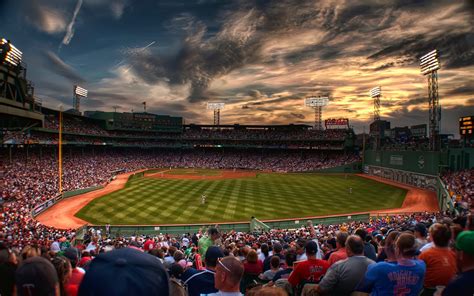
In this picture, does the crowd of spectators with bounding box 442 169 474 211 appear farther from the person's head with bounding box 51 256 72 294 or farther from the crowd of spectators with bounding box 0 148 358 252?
the crowd of spectators with bounding box 0 148 358 252

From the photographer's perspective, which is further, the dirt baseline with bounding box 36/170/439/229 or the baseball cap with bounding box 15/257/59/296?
the dirt baseline with bounding box 36/170/439/229

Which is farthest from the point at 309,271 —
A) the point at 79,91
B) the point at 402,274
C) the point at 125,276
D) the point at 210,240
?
the point at 79,91

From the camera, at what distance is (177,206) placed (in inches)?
1417

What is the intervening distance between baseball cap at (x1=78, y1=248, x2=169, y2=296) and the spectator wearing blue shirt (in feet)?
11.5

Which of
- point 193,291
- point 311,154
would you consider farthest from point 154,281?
point 311,154

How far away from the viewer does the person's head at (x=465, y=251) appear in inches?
144

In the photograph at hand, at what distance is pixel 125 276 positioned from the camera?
1903 millimetres

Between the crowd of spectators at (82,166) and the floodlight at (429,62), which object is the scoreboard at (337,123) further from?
the floodlight at (429,62)

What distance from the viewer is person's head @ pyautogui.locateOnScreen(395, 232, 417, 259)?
4.28m

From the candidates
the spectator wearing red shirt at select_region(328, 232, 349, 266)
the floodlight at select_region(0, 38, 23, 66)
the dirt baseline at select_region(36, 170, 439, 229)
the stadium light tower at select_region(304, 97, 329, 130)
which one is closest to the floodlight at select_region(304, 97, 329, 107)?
the stadium light tower at select_region(304, 97, 329, 130)

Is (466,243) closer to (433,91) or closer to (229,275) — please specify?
(229,275)

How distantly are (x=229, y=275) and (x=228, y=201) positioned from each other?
35836 mm

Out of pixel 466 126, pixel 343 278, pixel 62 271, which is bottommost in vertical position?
pixel 343 278

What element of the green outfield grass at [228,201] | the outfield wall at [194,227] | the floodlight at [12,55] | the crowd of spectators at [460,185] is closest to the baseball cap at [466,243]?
the outfield wall at [194,227]
